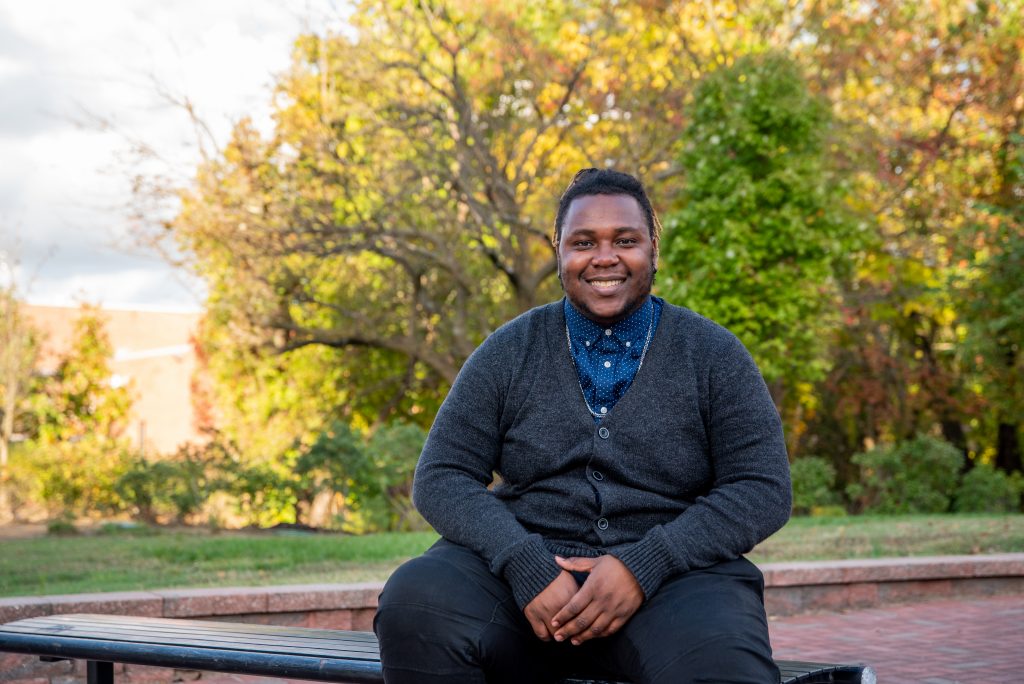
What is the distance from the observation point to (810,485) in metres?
13.9

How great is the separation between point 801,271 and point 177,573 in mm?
7734

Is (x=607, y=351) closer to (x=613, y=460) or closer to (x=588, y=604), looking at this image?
(x=613, y=460)

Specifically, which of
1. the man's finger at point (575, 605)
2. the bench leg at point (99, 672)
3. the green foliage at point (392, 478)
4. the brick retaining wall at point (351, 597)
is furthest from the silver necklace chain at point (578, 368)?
the green foliage at point (392, 478)

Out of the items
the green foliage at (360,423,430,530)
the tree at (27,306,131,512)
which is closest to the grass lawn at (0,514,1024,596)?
the green foliage at (360,423,430,530)

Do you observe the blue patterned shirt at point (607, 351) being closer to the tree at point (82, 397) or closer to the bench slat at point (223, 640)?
the bench slat at point (223, 640)

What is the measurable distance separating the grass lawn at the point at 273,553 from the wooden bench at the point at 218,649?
9.26 feet

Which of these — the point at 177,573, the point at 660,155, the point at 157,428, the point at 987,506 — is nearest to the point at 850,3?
the point at 660,155

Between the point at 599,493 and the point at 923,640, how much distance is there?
343 cm

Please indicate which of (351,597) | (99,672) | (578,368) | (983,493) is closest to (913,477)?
(983,493)

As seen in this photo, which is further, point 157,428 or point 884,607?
point 157,428

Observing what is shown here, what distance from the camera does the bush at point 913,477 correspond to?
1337 centimetres

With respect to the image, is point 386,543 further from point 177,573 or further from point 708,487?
point 708,487

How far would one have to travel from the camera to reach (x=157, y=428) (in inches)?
1245

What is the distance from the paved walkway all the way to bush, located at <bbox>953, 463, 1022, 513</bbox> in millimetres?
7325
